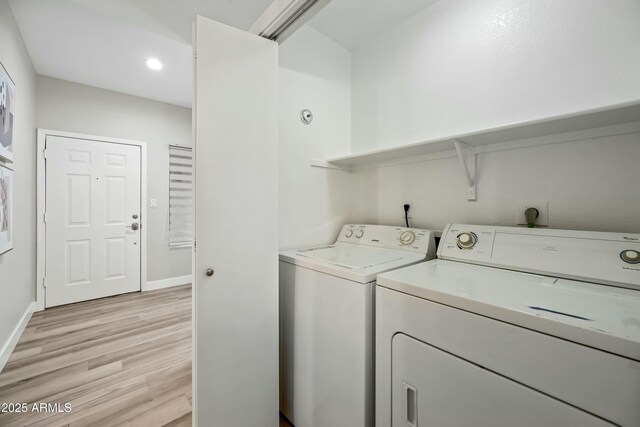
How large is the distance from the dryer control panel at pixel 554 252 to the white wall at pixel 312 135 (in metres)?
0.84

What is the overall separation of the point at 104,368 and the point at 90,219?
2.02m

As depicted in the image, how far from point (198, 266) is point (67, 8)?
228cm

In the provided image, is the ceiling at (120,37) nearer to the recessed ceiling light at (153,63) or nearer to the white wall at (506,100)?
the recessed ceiling light at (153,63)

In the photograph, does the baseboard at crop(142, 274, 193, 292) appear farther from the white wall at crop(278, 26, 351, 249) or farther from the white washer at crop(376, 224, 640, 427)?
the white washer at crop(376, 224, 640, 427)

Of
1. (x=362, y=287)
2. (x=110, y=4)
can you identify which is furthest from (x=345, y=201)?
(x=110, y=4)

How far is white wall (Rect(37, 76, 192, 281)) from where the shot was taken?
2885 millimetres

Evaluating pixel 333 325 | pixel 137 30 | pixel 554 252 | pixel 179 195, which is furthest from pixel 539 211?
pixel 179 195

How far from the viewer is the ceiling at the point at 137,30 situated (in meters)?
1.52

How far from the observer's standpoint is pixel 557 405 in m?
0.61

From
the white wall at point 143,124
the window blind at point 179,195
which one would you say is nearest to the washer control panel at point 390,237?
the window blind at point 179,195

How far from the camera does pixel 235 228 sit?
1.21 metres

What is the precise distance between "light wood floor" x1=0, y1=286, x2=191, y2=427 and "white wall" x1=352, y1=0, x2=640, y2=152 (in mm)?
2135

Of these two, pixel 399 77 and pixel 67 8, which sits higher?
pixel 67 8

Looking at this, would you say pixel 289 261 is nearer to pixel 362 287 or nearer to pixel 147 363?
pixel 362 287
